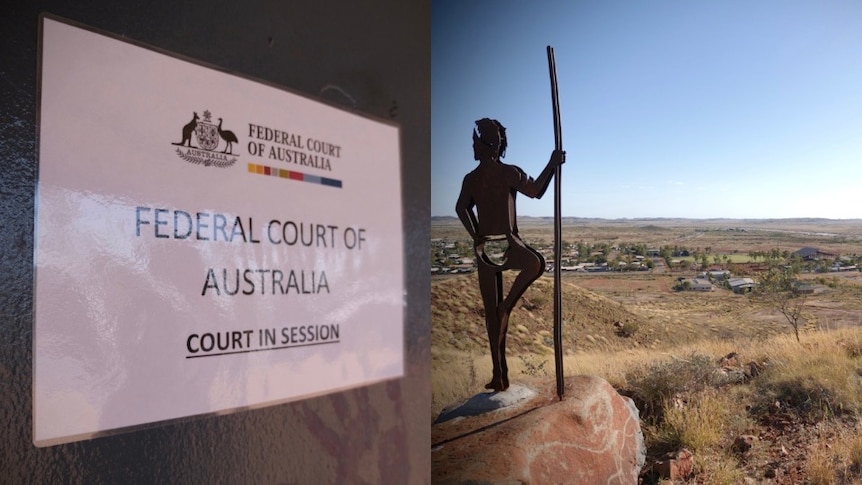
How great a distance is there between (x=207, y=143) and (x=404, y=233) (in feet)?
2.69

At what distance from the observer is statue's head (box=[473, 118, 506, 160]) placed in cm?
382

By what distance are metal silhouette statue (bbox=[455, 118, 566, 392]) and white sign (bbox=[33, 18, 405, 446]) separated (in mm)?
1628

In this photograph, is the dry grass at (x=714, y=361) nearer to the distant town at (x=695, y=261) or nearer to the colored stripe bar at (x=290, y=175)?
the distant town at (x=695, y=261)

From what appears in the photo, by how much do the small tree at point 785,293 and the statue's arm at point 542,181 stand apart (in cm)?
125

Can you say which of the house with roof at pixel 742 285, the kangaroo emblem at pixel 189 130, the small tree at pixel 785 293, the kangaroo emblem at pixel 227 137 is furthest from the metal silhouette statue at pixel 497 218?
the kangaroo emblem at pixel 189 130

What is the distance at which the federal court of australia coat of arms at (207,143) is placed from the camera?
1.68 metres

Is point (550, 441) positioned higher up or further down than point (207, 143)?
further down

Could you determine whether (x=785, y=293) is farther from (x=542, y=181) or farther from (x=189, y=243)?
(x=189, y=243)

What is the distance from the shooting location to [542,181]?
3.66 metres

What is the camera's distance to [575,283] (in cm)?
394

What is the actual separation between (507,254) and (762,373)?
1.50 metres

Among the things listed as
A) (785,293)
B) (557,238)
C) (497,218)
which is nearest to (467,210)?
(497,218)

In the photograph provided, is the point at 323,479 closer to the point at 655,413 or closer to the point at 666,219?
the point at 655,413

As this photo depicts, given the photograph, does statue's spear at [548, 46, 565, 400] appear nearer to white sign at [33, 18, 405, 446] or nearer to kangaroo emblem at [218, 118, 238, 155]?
white sign at [33, 18, 405, 446]
